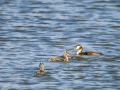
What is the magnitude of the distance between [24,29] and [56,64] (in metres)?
8.19

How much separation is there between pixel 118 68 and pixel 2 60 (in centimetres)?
444

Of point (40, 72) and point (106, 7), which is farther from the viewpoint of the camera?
point (106, 7)

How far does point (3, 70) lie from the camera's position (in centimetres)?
1363

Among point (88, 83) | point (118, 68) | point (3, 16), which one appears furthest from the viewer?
point (3, 16)

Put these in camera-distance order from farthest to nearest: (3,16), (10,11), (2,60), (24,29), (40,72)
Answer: (10,11), (3,16), (24,29), (2,60), (40,72)

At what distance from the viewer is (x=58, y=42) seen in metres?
18.9

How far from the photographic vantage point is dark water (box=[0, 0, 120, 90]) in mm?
12383

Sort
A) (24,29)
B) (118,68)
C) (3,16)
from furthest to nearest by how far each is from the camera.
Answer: (3,16), (24,29), (118,68)

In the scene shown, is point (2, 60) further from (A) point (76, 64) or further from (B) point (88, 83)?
(B) point (88, 83)

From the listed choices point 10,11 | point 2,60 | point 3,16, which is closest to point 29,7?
point 10,11

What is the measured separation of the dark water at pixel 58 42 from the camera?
1238 centimetres

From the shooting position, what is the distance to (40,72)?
507 inches

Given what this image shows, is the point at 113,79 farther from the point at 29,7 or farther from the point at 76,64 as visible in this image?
the point at 29,7

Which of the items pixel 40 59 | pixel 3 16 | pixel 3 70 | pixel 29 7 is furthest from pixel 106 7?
pixel 3 70
